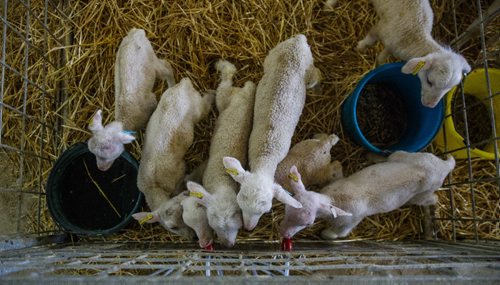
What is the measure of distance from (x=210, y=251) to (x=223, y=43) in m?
2.18

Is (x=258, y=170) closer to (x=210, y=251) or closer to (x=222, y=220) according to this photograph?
(x=222, y=220)

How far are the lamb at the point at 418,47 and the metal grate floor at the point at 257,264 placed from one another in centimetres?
134

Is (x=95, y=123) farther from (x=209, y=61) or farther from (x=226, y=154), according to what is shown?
(x=209, y=61)

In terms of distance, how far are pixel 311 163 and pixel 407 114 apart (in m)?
1.36

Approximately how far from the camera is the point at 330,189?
3787 millimetres

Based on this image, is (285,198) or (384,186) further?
(384,186)

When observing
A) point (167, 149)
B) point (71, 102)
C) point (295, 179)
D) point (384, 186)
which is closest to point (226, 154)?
point (167, 149)

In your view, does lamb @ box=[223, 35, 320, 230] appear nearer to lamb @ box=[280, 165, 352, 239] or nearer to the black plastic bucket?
lamb @ box=[280, 165, 352, 239]

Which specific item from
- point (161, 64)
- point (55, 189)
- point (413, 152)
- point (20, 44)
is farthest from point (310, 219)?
point (20, 44)

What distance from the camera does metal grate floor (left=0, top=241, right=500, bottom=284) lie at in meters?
1.99

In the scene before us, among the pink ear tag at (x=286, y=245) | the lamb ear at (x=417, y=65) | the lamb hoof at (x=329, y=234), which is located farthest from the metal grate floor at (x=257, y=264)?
the lamb ear at (x=417, y=65)

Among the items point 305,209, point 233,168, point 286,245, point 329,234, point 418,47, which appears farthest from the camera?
point 329,234

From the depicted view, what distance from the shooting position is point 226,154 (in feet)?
12.4

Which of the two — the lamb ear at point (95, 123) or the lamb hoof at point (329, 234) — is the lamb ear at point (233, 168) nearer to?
the lamb ear at point (95, 123)
